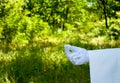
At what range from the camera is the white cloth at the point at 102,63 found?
1.99 meters

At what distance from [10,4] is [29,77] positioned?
413 cm

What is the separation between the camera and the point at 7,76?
5633 millimetres

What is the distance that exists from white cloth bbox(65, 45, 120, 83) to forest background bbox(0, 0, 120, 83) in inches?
130

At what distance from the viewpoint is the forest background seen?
5.86m

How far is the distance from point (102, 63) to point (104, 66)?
0.02 m

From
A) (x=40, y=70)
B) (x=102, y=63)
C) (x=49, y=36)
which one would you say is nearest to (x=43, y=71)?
(x=40, y=70)

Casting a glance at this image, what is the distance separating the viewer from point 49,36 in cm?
1253

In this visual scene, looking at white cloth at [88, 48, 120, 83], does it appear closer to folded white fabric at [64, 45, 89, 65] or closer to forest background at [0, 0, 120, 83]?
folded white fabric at [64, 45, 89, 65]

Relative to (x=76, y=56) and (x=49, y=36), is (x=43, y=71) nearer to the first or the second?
(x=76, y=56)

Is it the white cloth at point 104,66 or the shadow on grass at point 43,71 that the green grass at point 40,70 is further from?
the white cloth at point 104,66

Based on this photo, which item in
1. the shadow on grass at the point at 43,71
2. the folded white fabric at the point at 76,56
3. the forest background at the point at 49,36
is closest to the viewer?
the folded white fabric at the point at 76,56

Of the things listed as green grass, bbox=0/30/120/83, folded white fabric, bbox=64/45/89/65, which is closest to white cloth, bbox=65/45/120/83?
folded white fabric, bbox=64/45/89/65

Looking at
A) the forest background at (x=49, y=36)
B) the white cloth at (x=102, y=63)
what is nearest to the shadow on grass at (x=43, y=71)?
the forest background at (x=49, y=36)

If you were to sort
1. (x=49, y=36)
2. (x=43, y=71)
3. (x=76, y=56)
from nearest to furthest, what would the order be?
(x=76, y=56), (x=43, y=71), (x=49, y=36)
